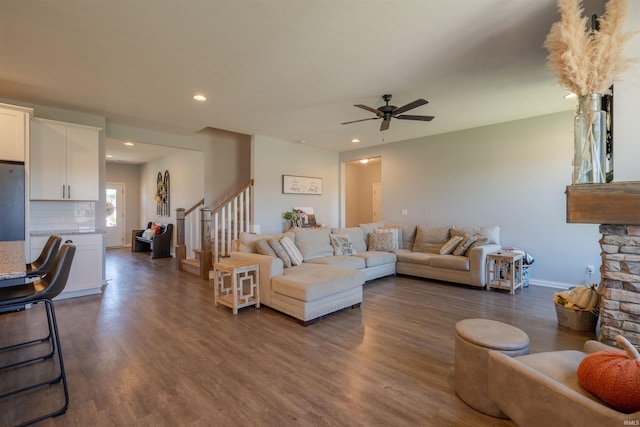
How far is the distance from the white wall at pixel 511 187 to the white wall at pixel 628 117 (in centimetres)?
291

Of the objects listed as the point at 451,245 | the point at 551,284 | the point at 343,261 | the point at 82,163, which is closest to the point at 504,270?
the point at 451,245

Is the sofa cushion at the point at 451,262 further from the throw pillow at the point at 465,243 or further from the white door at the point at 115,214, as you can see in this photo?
the white door at the point at 115,214

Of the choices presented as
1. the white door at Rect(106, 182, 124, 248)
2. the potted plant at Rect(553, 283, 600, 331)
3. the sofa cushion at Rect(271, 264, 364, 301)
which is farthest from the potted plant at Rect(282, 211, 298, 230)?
the white door at Rect(106, 182, 124, 248)

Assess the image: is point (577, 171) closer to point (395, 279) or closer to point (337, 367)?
point (337, 367)

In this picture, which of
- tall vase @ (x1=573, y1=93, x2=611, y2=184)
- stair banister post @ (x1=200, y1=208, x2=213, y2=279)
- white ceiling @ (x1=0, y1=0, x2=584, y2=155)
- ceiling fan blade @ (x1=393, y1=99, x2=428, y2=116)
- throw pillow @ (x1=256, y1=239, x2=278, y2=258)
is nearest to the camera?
tall vase @ (x1=573, y1=93, x2=611, y2=184)

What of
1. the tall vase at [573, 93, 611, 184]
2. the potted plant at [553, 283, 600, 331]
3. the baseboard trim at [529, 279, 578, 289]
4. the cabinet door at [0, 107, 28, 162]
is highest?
the cabinet door at [0, 107, 28, 162]

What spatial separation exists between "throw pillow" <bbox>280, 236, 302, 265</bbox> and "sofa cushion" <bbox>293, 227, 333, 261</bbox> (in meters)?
0.32

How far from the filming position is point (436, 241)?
551cm

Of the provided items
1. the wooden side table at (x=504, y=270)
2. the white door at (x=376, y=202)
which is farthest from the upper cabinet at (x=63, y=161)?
the white door at (x=376, y=202)

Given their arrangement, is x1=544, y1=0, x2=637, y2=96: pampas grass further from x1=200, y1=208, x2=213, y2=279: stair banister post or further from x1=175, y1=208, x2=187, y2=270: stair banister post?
x1=175, y1=208, x2=187, y2=270: stair banister post

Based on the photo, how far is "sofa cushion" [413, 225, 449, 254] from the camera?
546cm

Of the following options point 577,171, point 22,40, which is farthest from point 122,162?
point 577,171

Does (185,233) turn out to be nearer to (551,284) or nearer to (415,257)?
(415,257)

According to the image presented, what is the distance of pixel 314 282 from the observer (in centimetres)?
322
